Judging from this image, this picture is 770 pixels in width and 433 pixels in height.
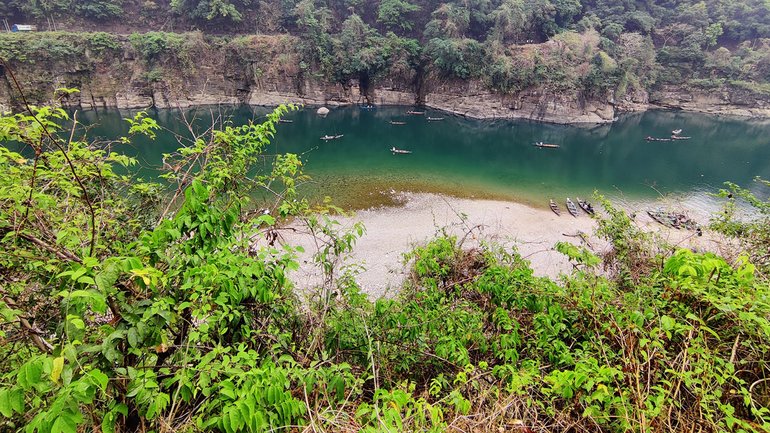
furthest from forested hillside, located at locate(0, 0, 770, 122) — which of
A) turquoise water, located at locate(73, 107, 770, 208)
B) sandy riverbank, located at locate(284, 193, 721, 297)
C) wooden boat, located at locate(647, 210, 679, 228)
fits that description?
sandy riverbank, located at locate(284, 193, 721, 297)

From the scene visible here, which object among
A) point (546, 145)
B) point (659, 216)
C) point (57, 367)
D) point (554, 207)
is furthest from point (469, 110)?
point (57, 367)

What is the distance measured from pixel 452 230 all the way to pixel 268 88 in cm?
3036

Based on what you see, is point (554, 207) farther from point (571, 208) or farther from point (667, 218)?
point (667, 218)

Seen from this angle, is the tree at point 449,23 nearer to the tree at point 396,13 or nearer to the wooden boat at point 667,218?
the tree at point 396,13

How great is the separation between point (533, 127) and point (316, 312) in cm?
3366

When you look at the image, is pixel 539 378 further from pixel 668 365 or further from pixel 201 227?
pixel 201 227

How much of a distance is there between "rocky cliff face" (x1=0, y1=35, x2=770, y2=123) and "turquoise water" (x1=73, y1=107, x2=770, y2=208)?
Result: 6.66 ft

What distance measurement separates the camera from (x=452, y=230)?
14453mm

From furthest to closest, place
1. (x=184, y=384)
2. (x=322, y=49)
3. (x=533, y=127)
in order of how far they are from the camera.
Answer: (x=322, y=49), (x=533, y=127), (x=184, y=384)

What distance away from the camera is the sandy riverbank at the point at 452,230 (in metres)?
12.3

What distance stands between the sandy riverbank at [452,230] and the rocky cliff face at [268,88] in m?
19.6

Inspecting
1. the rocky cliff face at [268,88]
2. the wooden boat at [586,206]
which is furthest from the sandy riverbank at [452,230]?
the rocky cliff face at [268,88]

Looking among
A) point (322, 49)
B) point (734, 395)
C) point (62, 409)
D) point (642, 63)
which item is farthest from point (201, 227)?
point (642, 63)

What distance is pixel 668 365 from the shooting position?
99.7 inches
